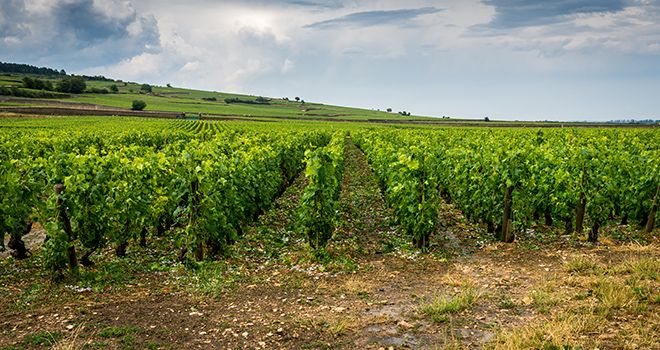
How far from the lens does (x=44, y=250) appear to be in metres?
8.57

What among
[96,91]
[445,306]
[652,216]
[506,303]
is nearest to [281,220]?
[445,306]

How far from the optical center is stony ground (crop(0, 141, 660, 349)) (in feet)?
21.0

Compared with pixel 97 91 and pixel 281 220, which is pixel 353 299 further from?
pixel 97 91

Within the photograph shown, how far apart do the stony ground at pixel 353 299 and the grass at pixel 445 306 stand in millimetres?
20

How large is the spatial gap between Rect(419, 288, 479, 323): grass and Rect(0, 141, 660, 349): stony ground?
2cm

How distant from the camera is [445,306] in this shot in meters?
7.27

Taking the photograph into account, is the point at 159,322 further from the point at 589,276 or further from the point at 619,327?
the point at 589,276

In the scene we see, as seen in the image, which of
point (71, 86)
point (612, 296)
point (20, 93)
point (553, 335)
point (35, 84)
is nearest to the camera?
point (553, 335)

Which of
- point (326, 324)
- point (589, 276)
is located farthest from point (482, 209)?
point (326, 324)

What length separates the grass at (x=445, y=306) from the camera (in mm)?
7061

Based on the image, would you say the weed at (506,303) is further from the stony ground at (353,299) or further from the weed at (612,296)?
the weed at (612,296)

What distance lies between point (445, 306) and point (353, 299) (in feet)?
5.54

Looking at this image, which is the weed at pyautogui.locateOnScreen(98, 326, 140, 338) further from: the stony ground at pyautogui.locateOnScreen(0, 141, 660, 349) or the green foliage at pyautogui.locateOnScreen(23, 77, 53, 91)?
the green foliage at pyautogui.locateOnScreen(23, 77, 53, 91)

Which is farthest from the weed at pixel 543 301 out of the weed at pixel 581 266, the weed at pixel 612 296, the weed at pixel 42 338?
the weed at pixel 42 338
